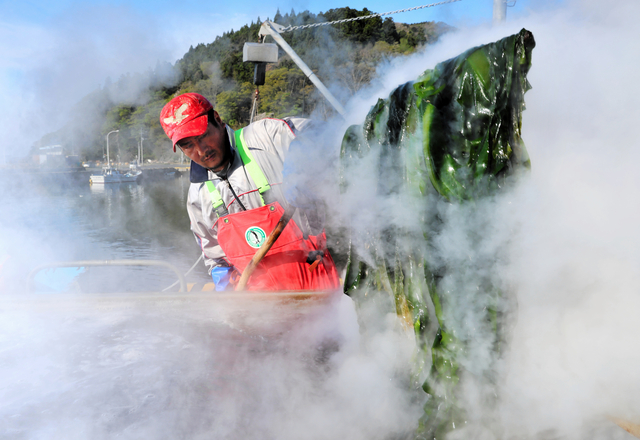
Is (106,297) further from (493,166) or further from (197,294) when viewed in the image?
(493,166)

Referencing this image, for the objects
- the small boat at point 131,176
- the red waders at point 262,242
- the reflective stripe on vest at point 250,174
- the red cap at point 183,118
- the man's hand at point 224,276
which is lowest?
the small boat at point 131,176

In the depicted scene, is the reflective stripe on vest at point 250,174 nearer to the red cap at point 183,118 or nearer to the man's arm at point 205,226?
the man's arm at point 205,226

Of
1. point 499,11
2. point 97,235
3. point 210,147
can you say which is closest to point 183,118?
point 210,147

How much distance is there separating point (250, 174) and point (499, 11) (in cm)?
199

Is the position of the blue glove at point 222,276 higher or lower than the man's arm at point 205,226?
lower

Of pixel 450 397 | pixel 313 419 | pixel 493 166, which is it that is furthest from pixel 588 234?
pixel 313 419

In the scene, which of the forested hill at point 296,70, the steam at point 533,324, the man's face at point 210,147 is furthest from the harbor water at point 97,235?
the steam at point 533,324

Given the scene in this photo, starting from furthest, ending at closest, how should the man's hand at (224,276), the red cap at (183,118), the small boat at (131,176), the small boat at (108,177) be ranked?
the small boat at (131,176), the small boat at (108,177), the man's hand at (224,276), the red cap at (183,118)

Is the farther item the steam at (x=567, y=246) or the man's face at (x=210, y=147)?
the man's face at (x=210, y=147)

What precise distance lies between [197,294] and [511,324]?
1503mm

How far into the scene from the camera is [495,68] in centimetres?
99

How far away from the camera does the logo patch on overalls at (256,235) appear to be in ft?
9.23

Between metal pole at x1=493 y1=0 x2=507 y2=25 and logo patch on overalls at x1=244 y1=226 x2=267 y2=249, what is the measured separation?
6.41 ft

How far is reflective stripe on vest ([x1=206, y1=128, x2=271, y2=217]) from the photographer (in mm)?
2891
